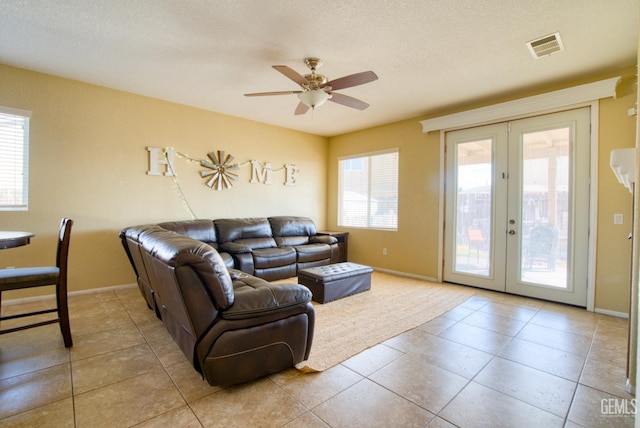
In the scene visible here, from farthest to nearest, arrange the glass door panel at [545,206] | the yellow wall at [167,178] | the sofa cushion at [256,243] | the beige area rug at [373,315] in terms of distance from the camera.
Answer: the sofa cushion at [256,243], the glass door panel at [545,206], the yellow wall at [167,178], the beige area rug at [373,315]

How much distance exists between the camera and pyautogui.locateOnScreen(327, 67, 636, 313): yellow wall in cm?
324

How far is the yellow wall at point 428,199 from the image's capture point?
324 cm

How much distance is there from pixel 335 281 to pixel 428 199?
2.30 meters

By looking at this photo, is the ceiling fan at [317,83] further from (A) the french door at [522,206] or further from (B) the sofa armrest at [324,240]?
(B) the sofa armrest at [324,240]

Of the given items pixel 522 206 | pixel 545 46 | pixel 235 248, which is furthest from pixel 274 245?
pixel 545 46

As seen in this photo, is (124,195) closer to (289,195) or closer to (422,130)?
(289,195)

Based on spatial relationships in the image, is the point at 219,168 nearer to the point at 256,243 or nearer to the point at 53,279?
the point at 256,243

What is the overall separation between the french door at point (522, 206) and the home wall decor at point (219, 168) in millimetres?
2999

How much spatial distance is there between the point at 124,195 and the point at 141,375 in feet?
9.52

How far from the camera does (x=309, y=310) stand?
2094mm

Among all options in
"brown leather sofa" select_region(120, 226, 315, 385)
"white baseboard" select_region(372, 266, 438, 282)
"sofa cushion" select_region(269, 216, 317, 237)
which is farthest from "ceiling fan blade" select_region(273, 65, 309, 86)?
"white baseboard" select_region(372, 266, 438, 282)

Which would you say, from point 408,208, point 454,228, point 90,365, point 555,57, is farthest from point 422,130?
point 90,365

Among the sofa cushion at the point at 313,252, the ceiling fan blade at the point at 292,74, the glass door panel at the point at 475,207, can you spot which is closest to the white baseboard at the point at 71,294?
the sofa cushion at the point at 313,252

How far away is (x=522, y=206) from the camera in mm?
3924
